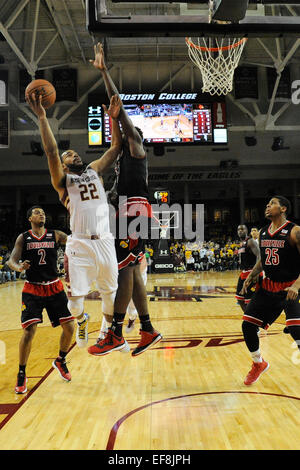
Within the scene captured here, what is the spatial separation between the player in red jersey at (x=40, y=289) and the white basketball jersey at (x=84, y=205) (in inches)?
38.1

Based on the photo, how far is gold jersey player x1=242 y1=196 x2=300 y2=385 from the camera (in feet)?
13.4

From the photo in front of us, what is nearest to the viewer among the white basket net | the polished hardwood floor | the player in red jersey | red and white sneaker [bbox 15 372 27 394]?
the polished hardwood floor

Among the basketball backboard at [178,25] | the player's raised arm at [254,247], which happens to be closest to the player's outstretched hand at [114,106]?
the basketball backboard at [178,25]

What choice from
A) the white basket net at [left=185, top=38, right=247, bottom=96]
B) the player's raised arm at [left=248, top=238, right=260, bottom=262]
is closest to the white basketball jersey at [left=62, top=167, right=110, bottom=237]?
the player's raised arm at [left=248, top=238, right=260, bottom=262]

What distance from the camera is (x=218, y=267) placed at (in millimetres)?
20922

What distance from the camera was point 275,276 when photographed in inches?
162

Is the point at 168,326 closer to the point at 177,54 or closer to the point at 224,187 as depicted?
the point at 177,54

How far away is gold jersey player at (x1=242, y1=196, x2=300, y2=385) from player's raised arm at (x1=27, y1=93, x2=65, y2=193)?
2.09 m

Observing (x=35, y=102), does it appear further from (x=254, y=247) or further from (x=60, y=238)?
(x=254, y=247)

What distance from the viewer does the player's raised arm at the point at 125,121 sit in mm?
3393

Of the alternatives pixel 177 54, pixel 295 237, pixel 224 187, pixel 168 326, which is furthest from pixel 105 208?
pixel 224 187

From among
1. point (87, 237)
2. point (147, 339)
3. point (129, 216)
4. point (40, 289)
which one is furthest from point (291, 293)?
point (40, 289)

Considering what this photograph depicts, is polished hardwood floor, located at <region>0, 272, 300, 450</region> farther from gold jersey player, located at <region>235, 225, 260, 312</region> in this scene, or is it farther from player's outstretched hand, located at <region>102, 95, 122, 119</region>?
player's outstretched hand, located at <region>102, 95, 122, 119</region>

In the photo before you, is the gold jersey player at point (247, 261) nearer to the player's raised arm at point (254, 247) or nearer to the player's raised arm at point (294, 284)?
the player's raised arm at point (254, 247)
